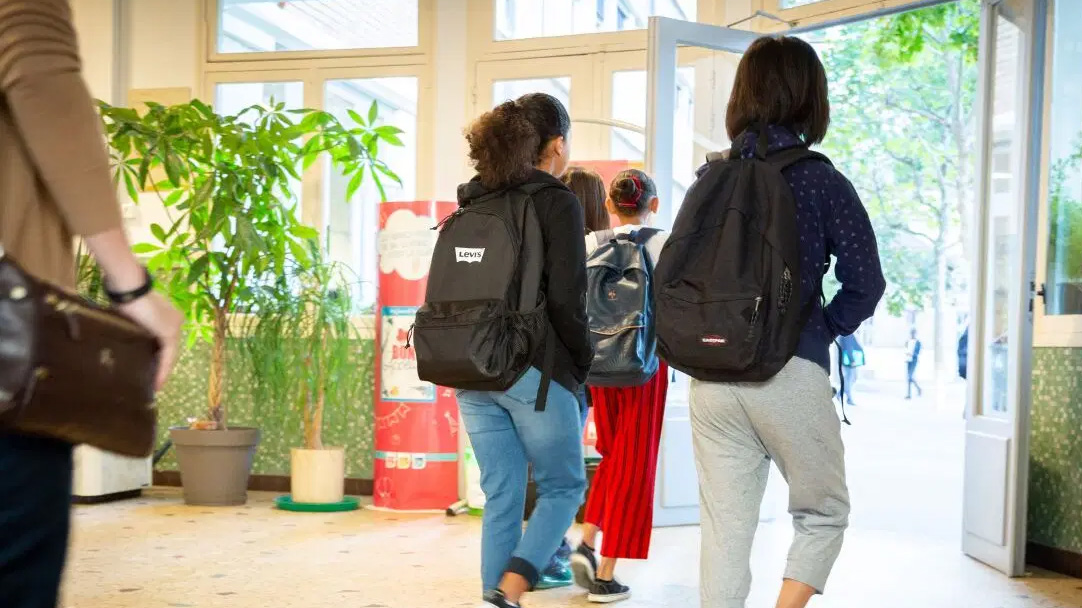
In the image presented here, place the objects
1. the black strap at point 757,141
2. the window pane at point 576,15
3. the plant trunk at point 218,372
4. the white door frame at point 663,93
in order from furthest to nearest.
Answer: the window pane at point 576,15, the plant trunk at point 218,372, the white door frame at point 663,93, the black strap at point 757,141

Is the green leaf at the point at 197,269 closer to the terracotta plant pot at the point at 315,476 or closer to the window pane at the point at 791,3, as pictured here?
the terracotta plant pot at the point at 315,476

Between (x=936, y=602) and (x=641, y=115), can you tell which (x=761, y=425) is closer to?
(x=936, y=602)

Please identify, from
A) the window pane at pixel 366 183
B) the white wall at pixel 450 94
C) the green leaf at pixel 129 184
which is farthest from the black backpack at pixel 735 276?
the window pane at pixel 366 183

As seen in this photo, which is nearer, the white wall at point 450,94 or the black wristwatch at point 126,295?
Answer: the black wristwatch at point 126,295

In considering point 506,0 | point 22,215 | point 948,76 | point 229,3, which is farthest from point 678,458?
point 948,76

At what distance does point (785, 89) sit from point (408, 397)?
355 centimetres

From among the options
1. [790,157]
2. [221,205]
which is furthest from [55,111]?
[221,205]

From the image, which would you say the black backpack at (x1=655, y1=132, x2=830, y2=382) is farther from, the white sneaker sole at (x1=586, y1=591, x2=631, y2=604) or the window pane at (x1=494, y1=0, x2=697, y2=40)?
the window pane at (x1=494, y1=0, x2=697, y2=40)

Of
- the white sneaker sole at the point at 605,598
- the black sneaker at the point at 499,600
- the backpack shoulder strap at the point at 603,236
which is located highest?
the backpack shoulder strap at the point at 603,236

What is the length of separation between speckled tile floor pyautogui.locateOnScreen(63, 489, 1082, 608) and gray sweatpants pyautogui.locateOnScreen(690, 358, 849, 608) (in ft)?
4.71

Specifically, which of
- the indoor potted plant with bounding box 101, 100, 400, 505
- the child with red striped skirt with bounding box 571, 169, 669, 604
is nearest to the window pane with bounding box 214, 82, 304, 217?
the indoor potted plant with bounding box 101, 100, 400, 505

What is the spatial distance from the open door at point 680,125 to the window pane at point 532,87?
1.06 metres

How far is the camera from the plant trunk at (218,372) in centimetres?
591

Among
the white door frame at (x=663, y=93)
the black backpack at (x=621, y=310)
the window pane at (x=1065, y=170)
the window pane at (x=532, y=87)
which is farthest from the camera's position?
the window pane at (x=532, y=87)
